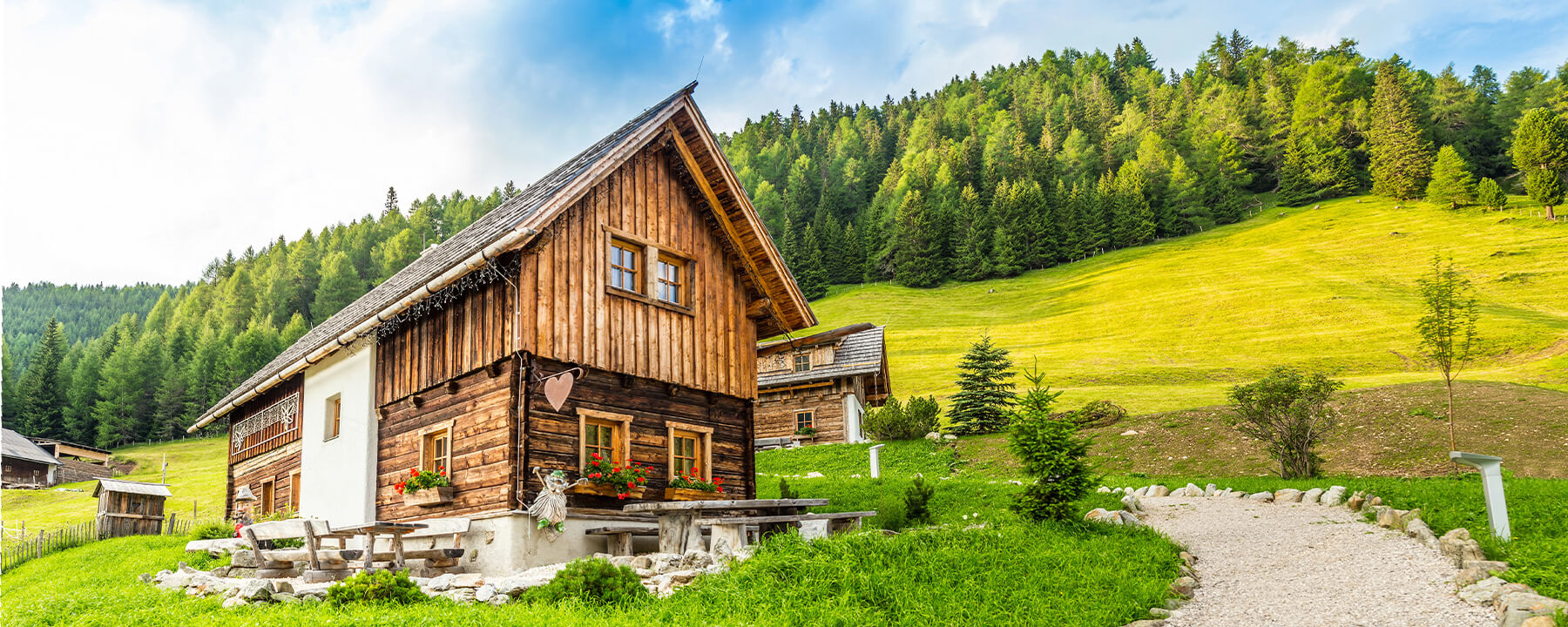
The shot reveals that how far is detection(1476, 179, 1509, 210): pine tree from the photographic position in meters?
80.9

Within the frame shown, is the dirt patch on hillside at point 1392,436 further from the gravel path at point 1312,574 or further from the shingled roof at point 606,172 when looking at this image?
the shingled roof at point 606,172

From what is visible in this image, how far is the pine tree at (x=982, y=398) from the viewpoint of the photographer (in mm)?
Answer: 38500

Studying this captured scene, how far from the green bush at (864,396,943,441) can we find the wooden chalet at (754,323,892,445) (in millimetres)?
2085

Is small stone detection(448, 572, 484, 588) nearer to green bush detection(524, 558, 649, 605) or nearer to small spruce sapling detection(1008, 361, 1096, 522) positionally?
green bush detection(524, 558, 649, 605)

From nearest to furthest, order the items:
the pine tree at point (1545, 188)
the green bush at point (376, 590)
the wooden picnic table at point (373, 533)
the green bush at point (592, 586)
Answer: the green bush at point (592, 586), the green bush at point (376, 590), the wooden picnic table at point (373, 533), the pine tree at point (1545, 188)

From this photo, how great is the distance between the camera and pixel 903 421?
35625 millimetres

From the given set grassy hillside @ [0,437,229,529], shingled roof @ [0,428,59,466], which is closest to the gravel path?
grassy hillside @ [0,437,229,529]

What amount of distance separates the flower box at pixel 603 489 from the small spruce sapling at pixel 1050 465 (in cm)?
632

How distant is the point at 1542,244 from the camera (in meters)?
66.9

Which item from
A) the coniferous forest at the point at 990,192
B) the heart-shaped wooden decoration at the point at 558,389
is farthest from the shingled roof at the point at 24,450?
the heart-shaped wooden decoration at the point at 558,389

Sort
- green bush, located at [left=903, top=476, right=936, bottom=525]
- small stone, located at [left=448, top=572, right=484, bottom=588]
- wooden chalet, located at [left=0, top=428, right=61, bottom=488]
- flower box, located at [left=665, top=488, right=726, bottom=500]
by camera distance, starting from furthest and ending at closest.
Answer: wooden chalet, located at [left=0, top=428, right=61, bottom=488]
green bush, located at [left=903, top=476, right=936, bottom=525]
flower box, located at [left=665, top=488, right=726, bottom=500]
small stone, located at [left=448, top=572, right=484, bottom=588]

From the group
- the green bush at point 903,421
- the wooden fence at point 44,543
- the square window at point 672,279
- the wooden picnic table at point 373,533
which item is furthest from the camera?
the green bush at point 903,421

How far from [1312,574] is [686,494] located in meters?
9.53

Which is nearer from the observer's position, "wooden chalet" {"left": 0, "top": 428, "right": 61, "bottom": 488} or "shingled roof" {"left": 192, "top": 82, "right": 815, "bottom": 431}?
"shingled roof" {"left": 192, "top": 82, "right": 815, "bottom": 431}
